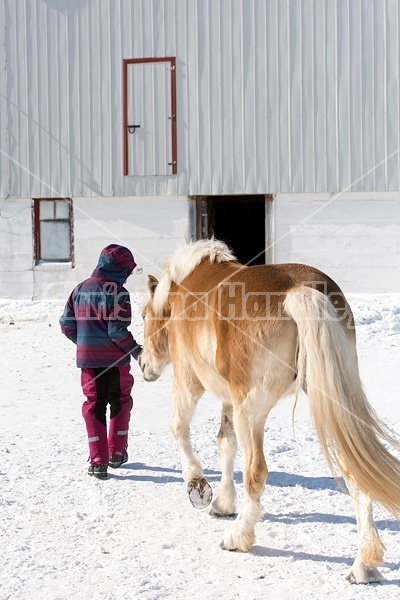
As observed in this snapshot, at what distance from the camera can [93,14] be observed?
50.2 ft

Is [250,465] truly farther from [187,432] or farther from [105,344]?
[105,344]

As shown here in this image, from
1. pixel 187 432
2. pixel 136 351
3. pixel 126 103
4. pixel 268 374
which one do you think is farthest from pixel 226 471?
pixel 126 103

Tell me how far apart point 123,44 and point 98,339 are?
36.4 ft

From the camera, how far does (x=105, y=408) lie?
5.69 m

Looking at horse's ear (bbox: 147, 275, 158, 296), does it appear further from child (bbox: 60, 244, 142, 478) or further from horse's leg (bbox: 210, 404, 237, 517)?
horse's leg (bbox: 210, 404, 237, 517)

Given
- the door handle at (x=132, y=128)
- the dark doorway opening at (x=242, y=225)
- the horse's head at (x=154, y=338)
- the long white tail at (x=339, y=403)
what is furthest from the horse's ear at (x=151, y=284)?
the dark doorway opening at (x=242, y=225)

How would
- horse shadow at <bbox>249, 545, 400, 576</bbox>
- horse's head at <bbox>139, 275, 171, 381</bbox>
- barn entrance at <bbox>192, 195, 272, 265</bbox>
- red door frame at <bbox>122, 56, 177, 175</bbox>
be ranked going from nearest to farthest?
1. horse shadow at <bbox>249, 545, 400, 576</bbox>
2. horse's head at <bbox>139, 275, 171, 381</bbox>
3. red door frame at <bbox>122, 56, 177, 175</bbox>
4. barn entrance at <bbox>192, 195, 272, 265</bbox>

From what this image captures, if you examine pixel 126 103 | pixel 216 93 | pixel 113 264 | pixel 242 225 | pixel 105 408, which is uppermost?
pixel 216 93

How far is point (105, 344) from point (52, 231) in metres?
11.0

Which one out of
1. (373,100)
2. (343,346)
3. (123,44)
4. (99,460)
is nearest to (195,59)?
(123,44)

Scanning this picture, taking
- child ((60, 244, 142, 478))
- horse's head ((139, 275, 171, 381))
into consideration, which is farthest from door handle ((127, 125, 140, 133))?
horse's head ((139, 275, 171, 381))

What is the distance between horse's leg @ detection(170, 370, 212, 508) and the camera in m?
4.62

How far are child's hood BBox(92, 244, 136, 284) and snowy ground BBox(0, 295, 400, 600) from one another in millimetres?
1420

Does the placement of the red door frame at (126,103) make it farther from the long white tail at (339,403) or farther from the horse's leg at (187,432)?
the long white tail at (339,403)
